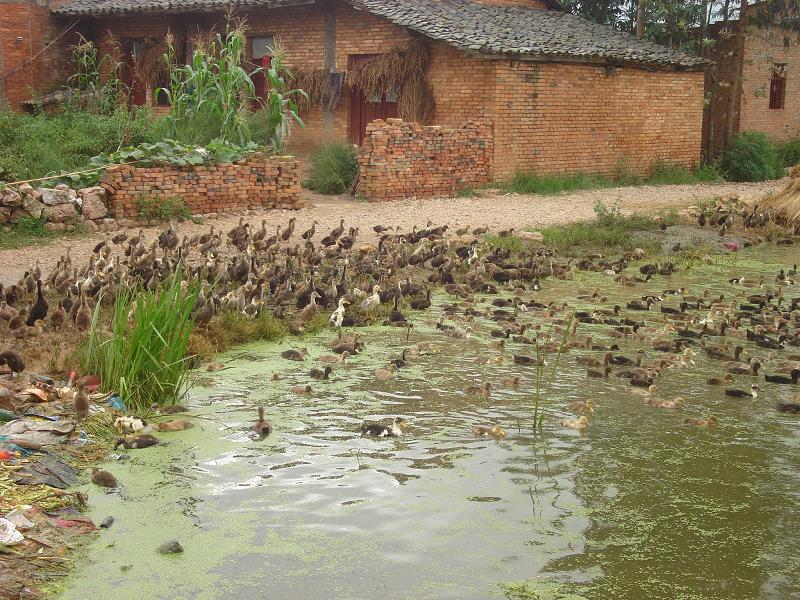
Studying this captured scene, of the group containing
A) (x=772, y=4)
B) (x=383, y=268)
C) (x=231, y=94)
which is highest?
(x=772, y=4)

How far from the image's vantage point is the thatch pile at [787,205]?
60.1 ft

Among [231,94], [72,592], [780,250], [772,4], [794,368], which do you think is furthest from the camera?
[772,4]

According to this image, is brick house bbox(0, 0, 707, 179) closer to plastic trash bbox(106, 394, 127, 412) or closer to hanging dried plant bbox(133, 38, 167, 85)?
hanging dried plant bbox(133, 38, 167, 85)

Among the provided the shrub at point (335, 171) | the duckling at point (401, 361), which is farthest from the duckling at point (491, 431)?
the shrub at point (335, 171)

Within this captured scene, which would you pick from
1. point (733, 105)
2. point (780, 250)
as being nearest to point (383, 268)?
point (780, 250)

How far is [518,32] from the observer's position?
23719mm

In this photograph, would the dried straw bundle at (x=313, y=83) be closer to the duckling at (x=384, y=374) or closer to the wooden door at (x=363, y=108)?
the wooden door at (x=363, y=108)

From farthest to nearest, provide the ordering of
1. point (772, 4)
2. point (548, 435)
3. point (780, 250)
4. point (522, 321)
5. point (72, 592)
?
1. point (772, 4)
2. point (780, 250)
3. point (522, 321)
4. point (548, 435)
5. point (72, 592)

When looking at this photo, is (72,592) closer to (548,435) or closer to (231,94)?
(548,435)

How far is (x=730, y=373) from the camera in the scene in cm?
955

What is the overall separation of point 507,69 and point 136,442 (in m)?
16.7

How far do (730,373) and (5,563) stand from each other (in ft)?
22.2

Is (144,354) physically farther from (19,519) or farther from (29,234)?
(29,234)

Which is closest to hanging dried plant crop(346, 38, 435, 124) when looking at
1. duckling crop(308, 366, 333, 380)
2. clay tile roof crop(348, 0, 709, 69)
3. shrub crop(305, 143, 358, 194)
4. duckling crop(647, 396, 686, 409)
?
clay tile roof crop(348, 0, 709, 69)
